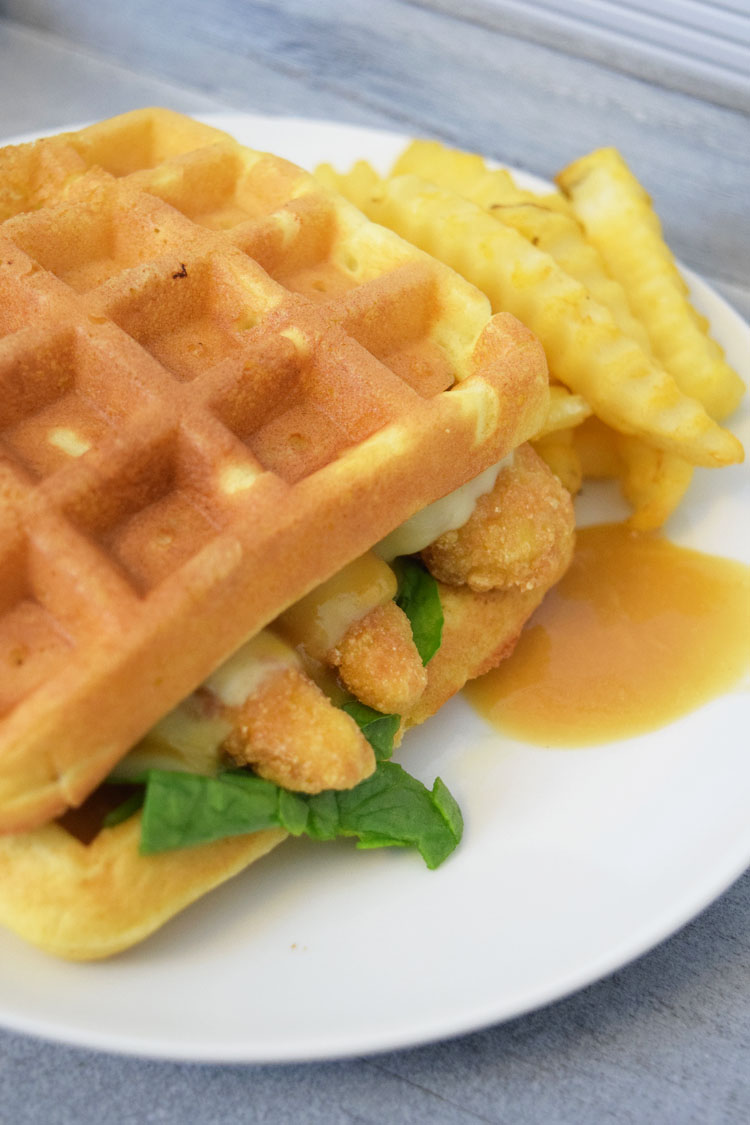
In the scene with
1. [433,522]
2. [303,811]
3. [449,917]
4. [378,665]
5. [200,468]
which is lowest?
[449,917]

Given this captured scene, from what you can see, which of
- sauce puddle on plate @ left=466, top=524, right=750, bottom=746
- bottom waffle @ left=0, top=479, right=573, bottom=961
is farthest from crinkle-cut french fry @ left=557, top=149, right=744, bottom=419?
bottom waffle @ left=0, top=479, right=573, bottom=961

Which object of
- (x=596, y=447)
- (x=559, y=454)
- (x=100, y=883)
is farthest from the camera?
(x=596, y=447)

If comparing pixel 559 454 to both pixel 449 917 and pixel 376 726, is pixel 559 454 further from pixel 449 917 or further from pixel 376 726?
pixel 449 917

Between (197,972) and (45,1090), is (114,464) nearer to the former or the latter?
(197,972)

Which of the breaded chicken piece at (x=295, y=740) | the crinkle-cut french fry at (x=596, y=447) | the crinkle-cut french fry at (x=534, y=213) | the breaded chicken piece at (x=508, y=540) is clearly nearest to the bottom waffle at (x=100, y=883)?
the breaded chicken piece at (x=295, y=740)

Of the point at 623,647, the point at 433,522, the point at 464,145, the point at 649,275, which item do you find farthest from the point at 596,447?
the point at 464,145

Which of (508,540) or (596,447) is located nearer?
(508,540)

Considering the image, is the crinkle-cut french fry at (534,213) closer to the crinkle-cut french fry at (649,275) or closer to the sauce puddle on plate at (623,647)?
the crinkle-cut french fry at (649,275)

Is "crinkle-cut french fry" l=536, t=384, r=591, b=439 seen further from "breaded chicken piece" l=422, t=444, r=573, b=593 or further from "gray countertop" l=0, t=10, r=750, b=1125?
"gray countertop" l=0, t=10, r=750, b=1125
